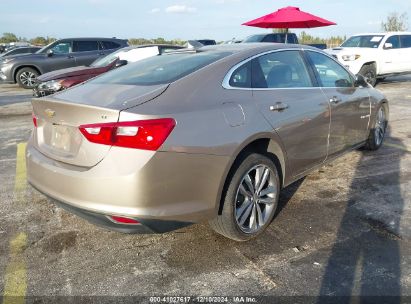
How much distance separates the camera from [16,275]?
2918 mm

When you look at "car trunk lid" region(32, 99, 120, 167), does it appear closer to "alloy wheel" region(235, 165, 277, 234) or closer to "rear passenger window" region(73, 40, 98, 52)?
"alloy wheel" region(235, 165, 277, 234)

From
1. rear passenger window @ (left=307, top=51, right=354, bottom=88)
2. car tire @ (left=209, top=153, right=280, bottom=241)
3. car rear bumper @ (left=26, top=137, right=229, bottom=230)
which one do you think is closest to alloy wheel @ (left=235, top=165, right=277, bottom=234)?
car tire @ (left=209, top=153, right=280, bottom=241)

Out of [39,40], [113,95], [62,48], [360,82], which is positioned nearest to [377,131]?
[360,82]

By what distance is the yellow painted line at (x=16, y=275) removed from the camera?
2.67m

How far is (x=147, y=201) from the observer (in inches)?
103

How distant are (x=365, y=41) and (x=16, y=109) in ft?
36.3

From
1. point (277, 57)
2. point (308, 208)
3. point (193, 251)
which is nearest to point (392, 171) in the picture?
point (308, 208)

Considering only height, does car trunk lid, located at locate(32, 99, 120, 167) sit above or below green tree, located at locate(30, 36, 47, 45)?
below

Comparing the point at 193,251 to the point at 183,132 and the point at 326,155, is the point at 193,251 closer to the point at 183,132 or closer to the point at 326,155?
the point at 183,132

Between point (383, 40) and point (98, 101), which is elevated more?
point (383, 40)

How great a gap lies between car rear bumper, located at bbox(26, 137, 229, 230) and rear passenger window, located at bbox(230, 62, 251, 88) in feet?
2.29

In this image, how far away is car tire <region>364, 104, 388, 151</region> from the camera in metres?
5.51

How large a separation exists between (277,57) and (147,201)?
2002 millimetres

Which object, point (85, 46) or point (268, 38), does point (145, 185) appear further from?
point (268, 38)
